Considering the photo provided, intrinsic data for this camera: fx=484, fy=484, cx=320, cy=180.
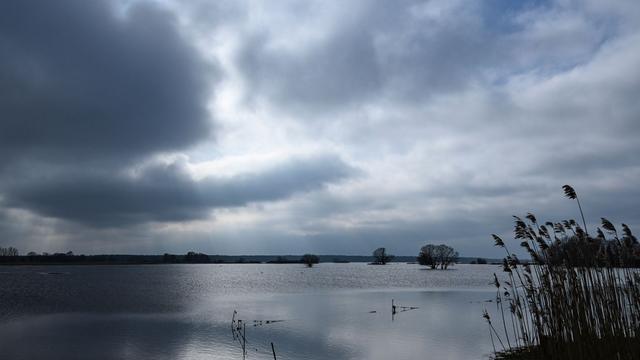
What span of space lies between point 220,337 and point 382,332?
29.2ft

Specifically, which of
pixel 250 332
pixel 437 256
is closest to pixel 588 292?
pixel 250 332

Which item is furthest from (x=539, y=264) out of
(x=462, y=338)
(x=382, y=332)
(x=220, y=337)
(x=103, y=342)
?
(x=103, y=342)

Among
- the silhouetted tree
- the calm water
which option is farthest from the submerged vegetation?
the silhouetted tree

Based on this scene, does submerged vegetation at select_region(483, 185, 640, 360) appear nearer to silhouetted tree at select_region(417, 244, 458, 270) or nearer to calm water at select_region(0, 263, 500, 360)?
calm water at select_region(0, 263, 500, 360)

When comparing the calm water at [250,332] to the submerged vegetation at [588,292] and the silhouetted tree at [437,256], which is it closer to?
the submerged vegetation at [588,292]

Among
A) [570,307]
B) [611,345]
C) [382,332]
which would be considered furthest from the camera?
[382,332]

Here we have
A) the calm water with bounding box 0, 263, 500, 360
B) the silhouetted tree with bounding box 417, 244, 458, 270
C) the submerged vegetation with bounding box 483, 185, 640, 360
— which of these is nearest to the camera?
the submerged vegetation with bounding box 483, 185, 640, 360

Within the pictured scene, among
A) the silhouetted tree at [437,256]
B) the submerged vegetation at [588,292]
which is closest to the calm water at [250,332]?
the submerged vegetation at [588,292]

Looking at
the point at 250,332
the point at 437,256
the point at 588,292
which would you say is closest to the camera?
the point at 588,292

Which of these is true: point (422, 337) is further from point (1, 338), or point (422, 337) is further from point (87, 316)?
point (87, 316)

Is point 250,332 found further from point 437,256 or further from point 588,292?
point 437,256

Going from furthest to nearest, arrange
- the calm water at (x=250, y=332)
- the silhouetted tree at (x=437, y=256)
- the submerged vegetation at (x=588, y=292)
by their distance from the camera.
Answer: the silhouetted tree at (x=437, y=256), the calm water at (x=250, y=332), the submerged vegetation at (x=588, y=292)

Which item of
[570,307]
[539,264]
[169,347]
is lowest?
[169,347]

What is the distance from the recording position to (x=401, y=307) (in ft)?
133
